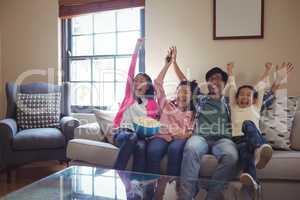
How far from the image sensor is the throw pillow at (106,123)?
8.24 ft

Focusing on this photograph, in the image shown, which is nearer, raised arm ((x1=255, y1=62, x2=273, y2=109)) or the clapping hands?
raised arm ((x1=255, y1=62, x2=273, y2=109))

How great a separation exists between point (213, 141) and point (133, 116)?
2.27 ft

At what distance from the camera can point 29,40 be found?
3.75 m

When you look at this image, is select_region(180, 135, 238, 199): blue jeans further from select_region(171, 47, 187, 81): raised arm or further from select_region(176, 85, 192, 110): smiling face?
select_region(171, 47, 187, 81): raised arm

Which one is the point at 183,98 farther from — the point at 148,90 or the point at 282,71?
the point at 282,71

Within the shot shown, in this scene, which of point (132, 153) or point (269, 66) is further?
point (269, 66)

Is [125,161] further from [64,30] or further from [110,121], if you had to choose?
[64,30]

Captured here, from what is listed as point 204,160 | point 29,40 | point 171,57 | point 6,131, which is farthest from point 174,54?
point 29,40

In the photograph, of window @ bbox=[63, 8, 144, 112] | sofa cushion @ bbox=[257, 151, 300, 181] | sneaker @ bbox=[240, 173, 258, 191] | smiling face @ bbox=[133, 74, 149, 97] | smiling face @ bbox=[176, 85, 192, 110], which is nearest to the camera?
sneaker @ bbox=[240, 173, 258, 191]

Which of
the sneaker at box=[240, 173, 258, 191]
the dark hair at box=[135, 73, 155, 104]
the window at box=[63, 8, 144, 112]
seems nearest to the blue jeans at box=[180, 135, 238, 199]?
the sneaker at box=[240, 173, 258, 191]

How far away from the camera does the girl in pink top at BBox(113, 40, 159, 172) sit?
2236mm

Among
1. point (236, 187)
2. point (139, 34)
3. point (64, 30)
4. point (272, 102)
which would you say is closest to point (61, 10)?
point (64, 30)

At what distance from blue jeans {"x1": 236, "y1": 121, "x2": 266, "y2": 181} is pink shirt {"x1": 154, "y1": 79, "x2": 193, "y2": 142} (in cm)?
45

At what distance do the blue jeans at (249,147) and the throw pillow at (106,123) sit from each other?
101 centimetres
